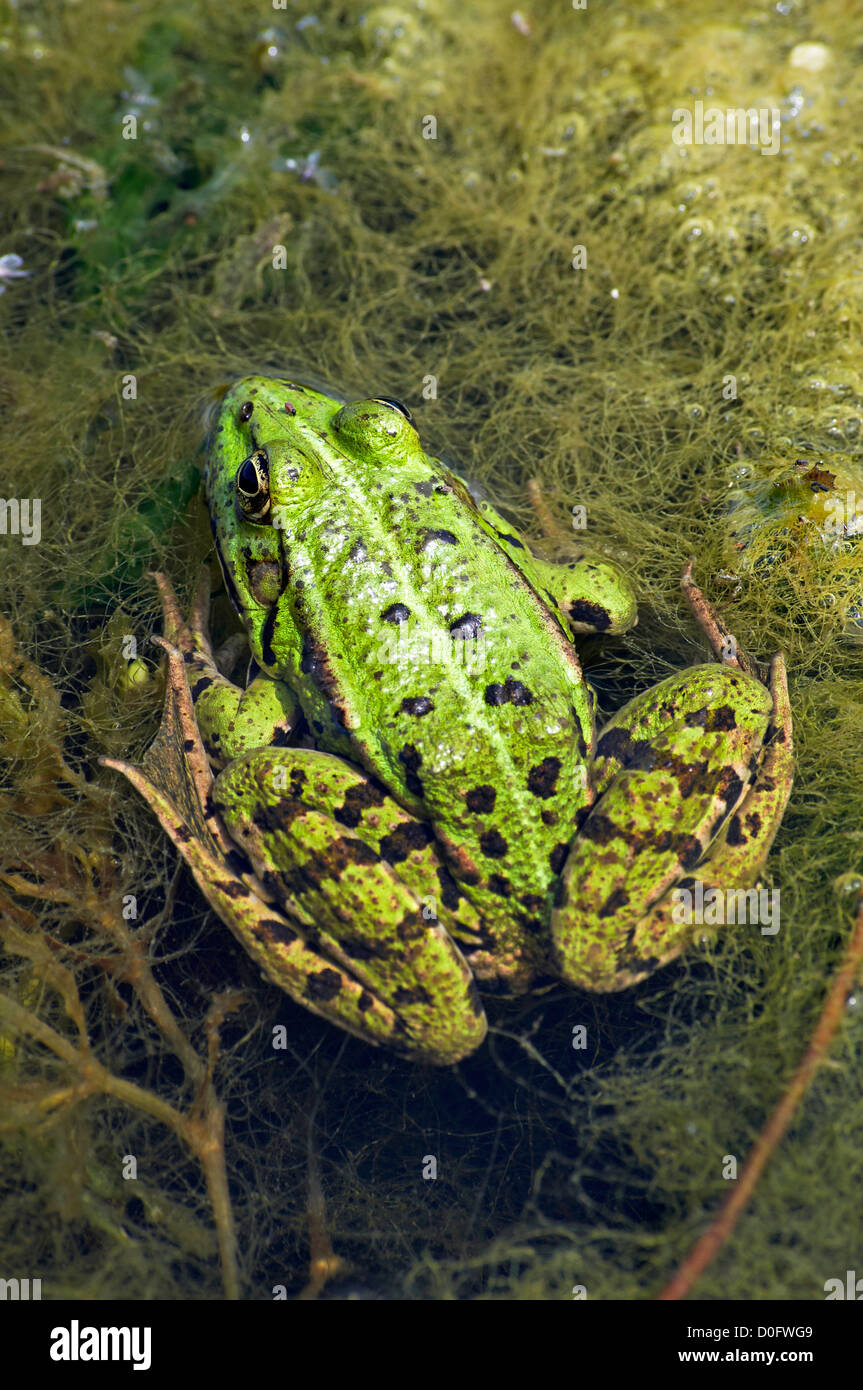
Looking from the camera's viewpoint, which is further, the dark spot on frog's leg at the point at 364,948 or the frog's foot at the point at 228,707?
the frog's foot at the point at 228,707

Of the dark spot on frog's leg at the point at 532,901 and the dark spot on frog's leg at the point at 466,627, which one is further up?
the dark spot on frog's leg at the point at 466,627

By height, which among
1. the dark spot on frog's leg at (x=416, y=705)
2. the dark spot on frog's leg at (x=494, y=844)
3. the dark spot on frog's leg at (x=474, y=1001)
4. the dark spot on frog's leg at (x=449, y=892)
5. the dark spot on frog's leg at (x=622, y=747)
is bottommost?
the dark spot on frog's leg at (x=474, y=1001)

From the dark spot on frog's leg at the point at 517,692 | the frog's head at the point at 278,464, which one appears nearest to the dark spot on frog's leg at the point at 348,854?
the dark spot on frog's leg at the point at 517,692

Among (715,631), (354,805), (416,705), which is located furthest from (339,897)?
(715,631)

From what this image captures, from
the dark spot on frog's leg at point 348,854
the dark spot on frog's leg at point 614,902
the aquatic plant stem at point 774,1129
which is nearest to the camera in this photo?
the aquatic plant stem at point 774,1129

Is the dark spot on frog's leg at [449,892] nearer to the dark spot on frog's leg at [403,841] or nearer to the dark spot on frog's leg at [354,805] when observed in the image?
the dark spot on frog's leg at [403,841]
